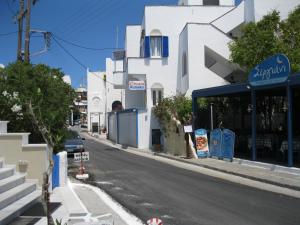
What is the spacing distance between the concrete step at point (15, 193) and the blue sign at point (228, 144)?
14.2 metres

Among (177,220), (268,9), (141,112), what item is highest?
(268,9)

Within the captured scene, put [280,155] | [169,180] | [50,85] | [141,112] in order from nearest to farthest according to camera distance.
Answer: [169,180], [50,85], [280,155], [141,112]

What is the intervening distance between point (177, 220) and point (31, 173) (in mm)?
5110

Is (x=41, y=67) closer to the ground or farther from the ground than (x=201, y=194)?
farther from the ground

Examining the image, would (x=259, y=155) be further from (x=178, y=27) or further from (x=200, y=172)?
(x=178, y=27)

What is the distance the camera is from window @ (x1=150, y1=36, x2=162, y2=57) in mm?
42000

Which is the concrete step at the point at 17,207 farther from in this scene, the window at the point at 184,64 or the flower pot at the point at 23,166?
the window at the point at 184,64

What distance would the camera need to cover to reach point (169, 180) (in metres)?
18.3

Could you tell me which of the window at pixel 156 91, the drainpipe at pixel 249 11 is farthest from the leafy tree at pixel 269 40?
the window at pixel 156 91

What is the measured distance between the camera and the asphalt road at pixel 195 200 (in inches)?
428

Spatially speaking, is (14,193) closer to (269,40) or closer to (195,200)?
(195,200)

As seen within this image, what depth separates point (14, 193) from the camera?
1109 cm

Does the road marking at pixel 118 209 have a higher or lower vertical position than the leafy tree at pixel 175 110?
lower

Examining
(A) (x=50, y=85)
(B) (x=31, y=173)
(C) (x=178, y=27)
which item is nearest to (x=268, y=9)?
(C) (x=178, y=27)
